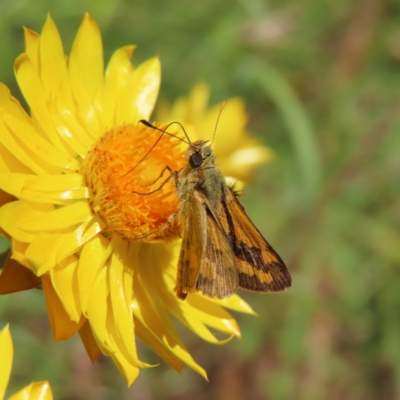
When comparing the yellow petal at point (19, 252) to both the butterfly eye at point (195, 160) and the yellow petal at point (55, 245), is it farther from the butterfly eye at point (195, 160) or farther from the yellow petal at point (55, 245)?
the butterfly eye at point (195, 160)

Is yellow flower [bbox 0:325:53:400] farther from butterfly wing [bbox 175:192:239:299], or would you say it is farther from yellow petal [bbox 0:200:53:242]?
butterfly wing [bbox 175:192:239:299]

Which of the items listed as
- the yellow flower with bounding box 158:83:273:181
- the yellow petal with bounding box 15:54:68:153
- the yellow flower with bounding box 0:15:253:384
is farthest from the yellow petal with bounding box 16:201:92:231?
the yellow flower with bounding box 158:83:273:181

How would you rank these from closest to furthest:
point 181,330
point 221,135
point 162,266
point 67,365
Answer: point 162,266 → point 221,135 → point 67,365 → point 181,330

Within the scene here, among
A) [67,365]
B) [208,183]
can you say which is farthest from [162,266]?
[67,365]

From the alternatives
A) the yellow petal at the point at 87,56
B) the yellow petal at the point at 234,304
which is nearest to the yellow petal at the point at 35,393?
the yellow petal at the point at 234,304

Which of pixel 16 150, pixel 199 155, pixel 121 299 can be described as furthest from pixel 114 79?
pixel 121 299

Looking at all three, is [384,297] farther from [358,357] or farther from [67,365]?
[67,365]

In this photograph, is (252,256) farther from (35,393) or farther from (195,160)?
(35,393)
